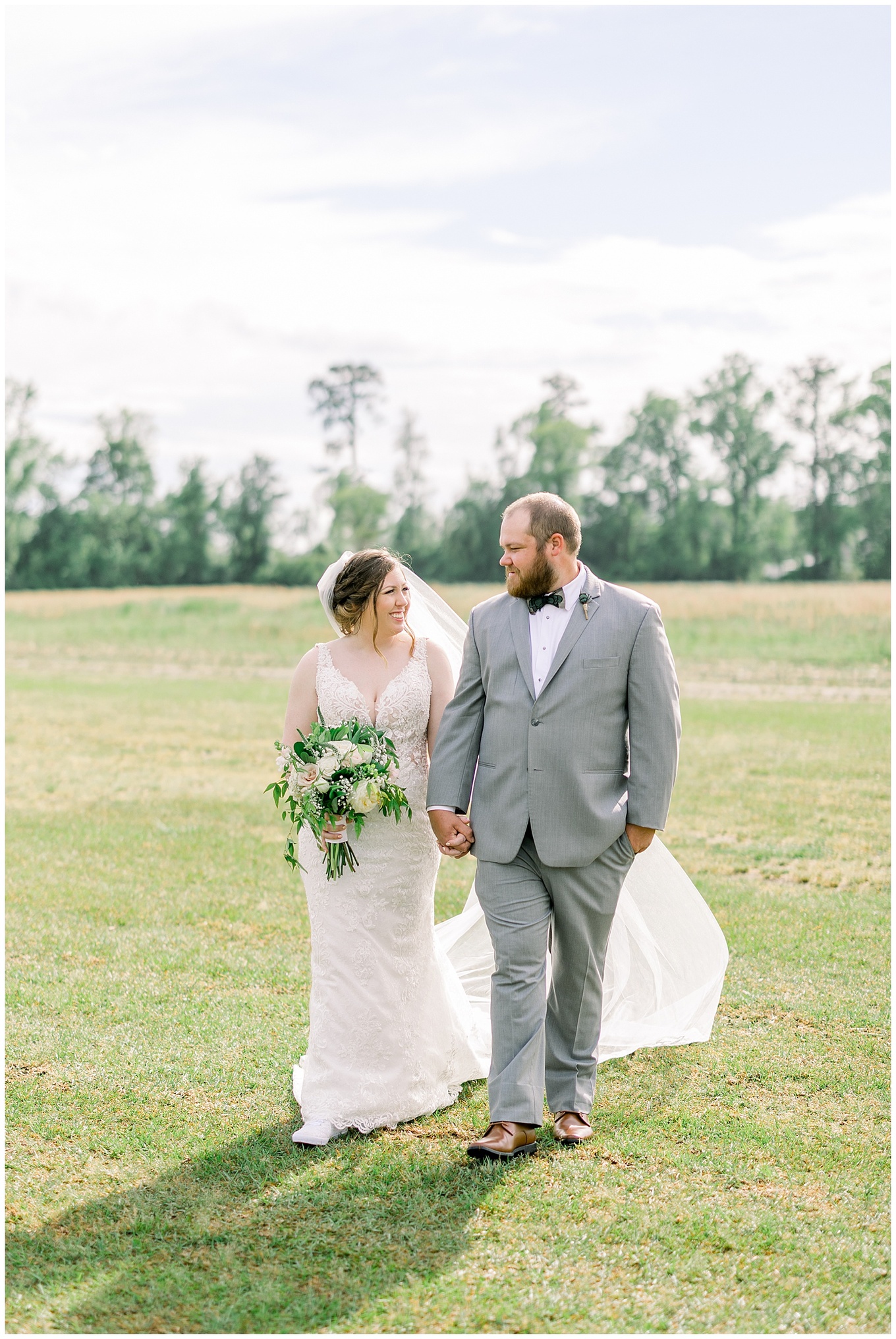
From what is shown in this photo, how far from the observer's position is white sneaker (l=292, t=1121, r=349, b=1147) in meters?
4.53

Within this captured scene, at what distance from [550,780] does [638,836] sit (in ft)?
1.37

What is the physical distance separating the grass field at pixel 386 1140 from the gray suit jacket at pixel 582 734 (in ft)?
3.83

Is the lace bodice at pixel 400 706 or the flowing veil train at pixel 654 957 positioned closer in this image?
the lace bodice at pixel 400 706

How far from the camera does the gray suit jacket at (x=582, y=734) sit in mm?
4508

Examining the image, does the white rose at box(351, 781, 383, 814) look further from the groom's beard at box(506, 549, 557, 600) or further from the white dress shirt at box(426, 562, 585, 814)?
the groom's beard at box(506, 549, 557, 600)

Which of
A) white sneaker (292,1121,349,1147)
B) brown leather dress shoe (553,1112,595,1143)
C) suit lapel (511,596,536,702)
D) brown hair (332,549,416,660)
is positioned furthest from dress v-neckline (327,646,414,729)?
brown leather dress shoe (553,1112,595,1143)

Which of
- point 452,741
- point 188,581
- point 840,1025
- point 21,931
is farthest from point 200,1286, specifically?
point 188,581

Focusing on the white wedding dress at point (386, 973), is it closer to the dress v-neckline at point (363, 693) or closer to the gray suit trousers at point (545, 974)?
the dress v-neckline at point (363, 693)

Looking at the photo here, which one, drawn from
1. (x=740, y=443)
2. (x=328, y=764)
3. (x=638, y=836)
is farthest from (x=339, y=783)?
(x=740, y=443)

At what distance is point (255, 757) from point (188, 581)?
4921 centimetres

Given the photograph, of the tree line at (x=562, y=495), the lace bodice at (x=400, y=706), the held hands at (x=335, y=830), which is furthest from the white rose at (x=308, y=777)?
the tree line at (x=562, y=495)

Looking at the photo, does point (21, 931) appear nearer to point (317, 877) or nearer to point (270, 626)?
point (317, 877)

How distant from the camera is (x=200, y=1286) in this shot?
140 inches

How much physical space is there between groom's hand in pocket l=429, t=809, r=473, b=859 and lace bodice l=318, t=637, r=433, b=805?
0.86 ft
